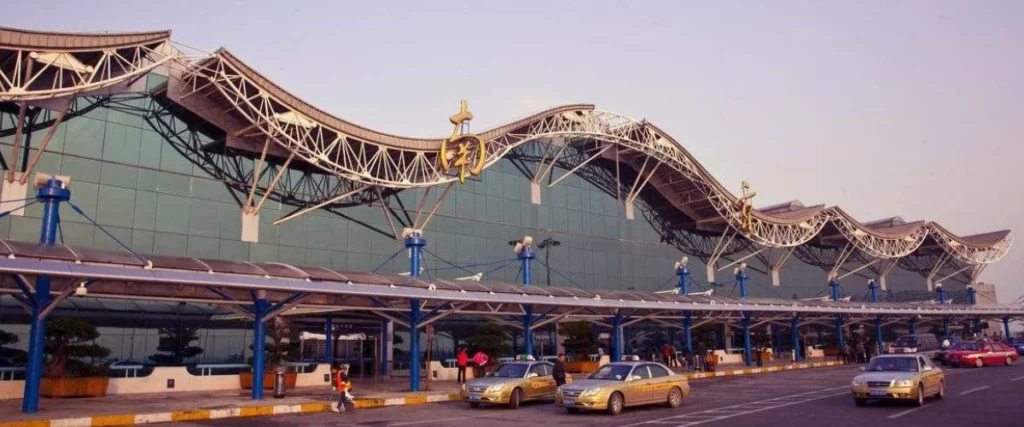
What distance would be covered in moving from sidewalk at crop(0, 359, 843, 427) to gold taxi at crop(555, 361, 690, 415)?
24.1 feet

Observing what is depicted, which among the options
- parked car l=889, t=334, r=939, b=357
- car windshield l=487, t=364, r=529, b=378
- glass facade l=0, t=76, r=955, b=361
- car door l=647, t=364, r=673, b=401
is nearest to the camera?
car door l=647, t=364, r=673, b=401

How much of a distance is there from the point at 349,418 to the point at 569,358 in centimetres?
2453

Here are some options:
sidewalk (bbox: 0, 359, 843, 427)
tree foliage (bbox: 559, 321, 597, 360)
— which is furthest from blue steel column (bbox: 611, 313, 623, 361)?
sidewalk (bbox: 0, 359, 843, 427)

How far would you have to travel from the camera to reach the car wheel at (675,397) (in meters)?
22.0

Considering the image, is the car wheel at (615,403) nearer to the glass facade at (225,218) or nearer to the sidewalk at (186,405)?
the sidewalk at (186,405)

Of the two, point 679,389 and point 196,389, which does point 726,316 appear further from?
point 196,389

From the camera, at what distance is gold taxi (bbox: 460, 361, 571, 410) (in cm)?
2261

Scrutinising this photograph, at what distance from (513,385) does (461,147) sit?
65.7 feet

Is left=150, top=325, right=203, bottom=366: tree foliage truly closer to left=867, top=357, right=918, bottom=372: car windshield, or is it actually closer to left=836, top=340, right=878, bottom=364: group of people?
left=867, top=357, right=918, bottom=372: car windshield

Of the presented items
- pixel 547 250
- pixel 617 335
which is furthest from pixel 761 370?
pixel 547 250

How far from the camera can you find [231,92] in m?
34.2

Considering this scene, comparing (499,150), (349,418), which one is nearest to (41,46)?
(349,418)

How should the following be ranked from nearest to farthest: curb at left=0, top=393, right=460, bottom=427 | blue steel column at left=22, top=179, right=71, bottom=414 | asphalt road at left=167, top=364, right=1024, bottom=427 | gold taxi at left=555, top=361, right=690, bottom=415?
asphalt road at left=167, top=364, right=1024, bottom=427 → curb at left=0, top=393, right=460, bottom=427 → blue steel column at left=22, top=179, right=71, bottom=414 → gold taxi at left=555, top=361, right=690, bottom=415

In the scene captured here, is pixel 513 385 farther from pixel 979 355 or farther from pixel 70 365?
pixel 979 355
